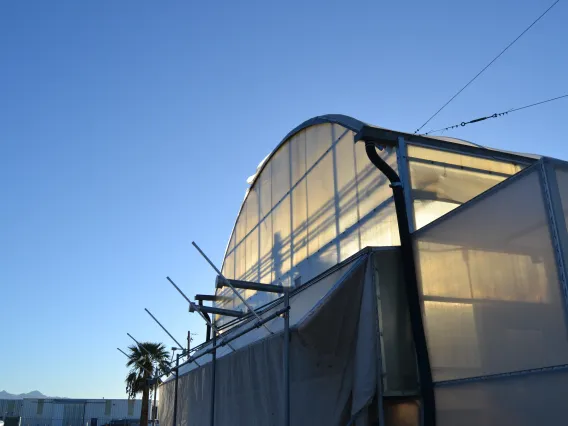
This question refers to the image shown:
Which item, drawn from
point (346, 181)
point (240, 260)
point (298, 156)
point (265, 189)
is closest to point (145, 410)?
point (240, 260)

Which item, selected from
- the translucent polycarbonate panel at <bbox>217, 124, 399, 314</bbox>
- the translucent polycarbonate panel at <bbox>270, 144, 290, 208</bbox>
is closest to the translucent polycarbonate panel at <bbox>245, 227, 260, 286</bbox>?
the translucent polycarbonate panel at <bbox>217, 124, 399, 314</bbox>

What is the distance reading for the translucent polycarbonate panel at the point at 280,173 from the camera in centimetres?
1199

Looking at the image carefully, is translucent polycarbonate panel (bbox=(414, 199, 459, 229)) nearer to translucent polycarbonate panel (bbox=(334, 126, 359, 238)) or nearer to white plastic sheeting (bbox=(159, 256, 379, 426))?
white plastic sheeting (bbox=(159, 256, 379, 426))

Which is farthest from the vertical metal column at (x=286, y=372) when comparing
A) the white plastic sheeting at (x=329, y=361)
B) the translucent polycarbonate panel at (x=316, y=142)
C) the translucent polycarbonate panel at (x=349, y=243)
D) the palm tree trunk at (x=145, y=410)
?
the palm tree trunk at (x=145, y=410)

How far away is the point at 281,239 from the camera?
1180cm

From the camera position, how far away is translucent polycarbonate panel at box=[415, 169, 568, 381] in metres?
4.87

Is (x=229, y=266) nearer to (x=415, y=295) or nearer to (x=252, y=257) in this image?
(x=252, y=257)

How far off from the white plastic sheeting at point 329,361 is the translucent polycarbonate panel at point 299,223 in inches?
A: 77.0

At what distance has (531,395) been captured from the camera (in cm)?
493

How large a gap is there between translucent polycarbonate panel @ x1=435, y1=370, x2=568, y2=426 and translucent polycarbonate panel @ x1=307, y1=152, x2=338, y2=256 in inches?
146

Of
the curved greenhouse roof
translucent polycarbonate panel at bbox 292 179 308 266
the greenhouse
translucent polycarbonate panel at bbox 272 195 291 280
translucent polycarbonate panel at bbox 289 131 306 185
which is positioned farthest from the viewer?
translucent polycarbonate panel at bbox 272 195 291 280

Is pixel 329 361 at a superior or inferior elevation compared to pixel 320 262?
inferior

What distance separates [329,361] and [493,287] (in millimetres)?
2471

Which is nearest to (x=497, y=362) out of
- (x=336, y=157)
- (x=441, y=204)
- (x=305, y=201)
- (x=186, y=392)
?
(x=441, y=204)
